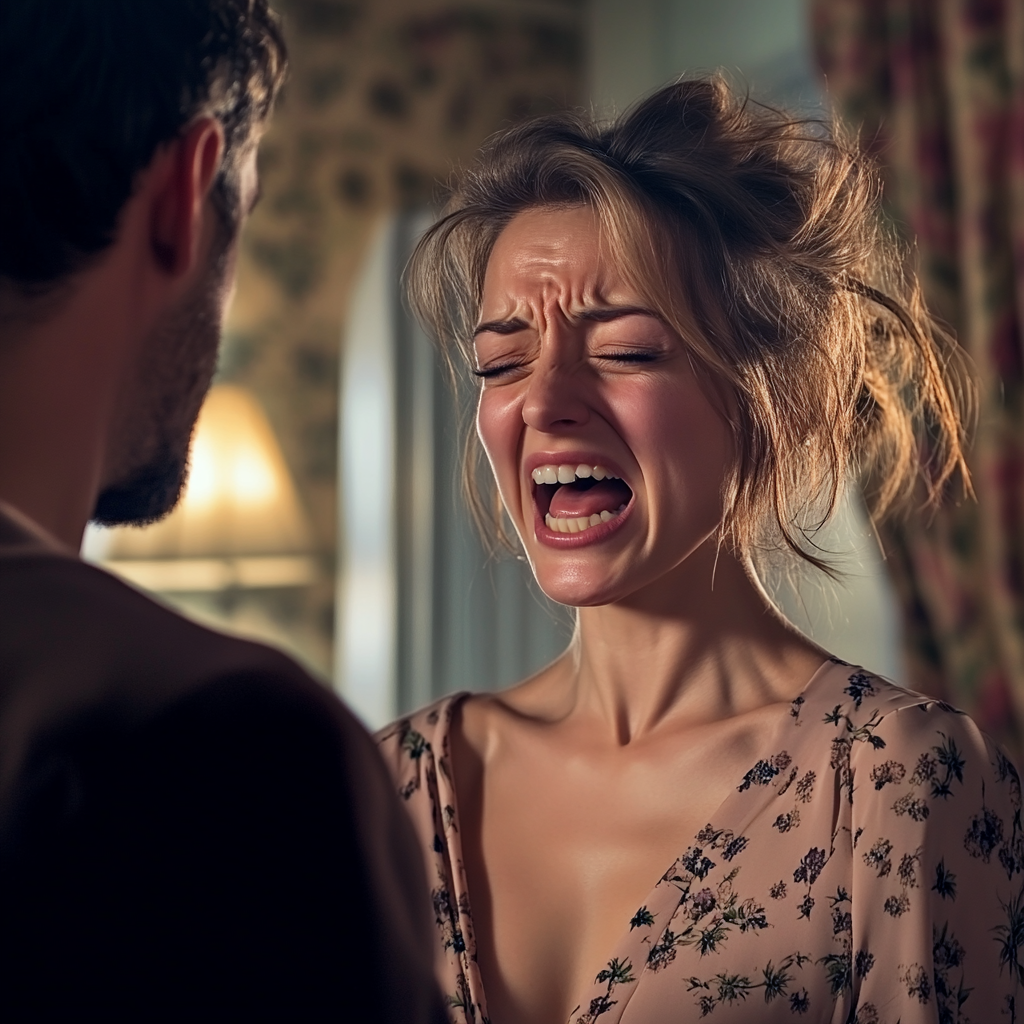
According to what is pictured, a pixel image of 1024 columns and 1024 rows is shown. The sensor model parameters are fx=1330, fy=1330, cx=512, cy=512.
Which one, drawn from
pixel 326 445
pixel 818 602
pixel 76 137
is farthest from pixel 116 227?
pixel 326 445

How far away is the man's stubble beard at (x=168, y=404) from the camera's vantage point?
72 cm

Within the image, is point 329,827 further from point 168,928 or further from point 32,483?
point 32,483

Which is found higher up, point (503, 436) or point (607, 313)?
point (607, 313)

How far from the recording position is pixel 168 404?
29.1 inches

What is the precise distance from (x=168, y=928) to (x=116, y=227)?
14.2 inches

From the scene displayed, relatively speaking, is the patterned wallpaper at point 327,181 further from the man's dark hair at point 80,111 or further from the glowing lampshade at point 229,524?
the man's dark hair at point 80,111

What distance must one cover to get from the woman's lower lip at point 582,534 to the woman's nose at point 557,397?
0.10m

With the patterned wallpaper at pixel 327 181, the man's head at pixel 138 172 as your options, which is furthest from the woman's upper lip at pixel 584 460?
the patterned wallpaper at pixel 327 181

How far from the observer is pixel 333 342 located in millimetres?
3971

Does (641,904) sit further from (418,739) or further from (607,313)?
(607,313)

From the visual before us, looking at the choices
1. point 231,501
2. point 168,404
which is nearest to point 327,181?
point 231,501

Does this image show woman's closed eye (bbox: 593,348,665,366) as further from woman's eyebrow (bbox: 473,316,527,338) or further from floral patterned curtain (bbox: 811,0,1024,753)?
floral patterned curtain (bbox: 811,0,1024,753)

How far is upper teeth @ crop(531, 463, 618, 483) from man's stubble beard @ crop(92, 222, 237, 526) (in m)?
0.54

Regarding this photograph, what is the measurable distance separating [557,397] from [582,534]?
0.14 m
